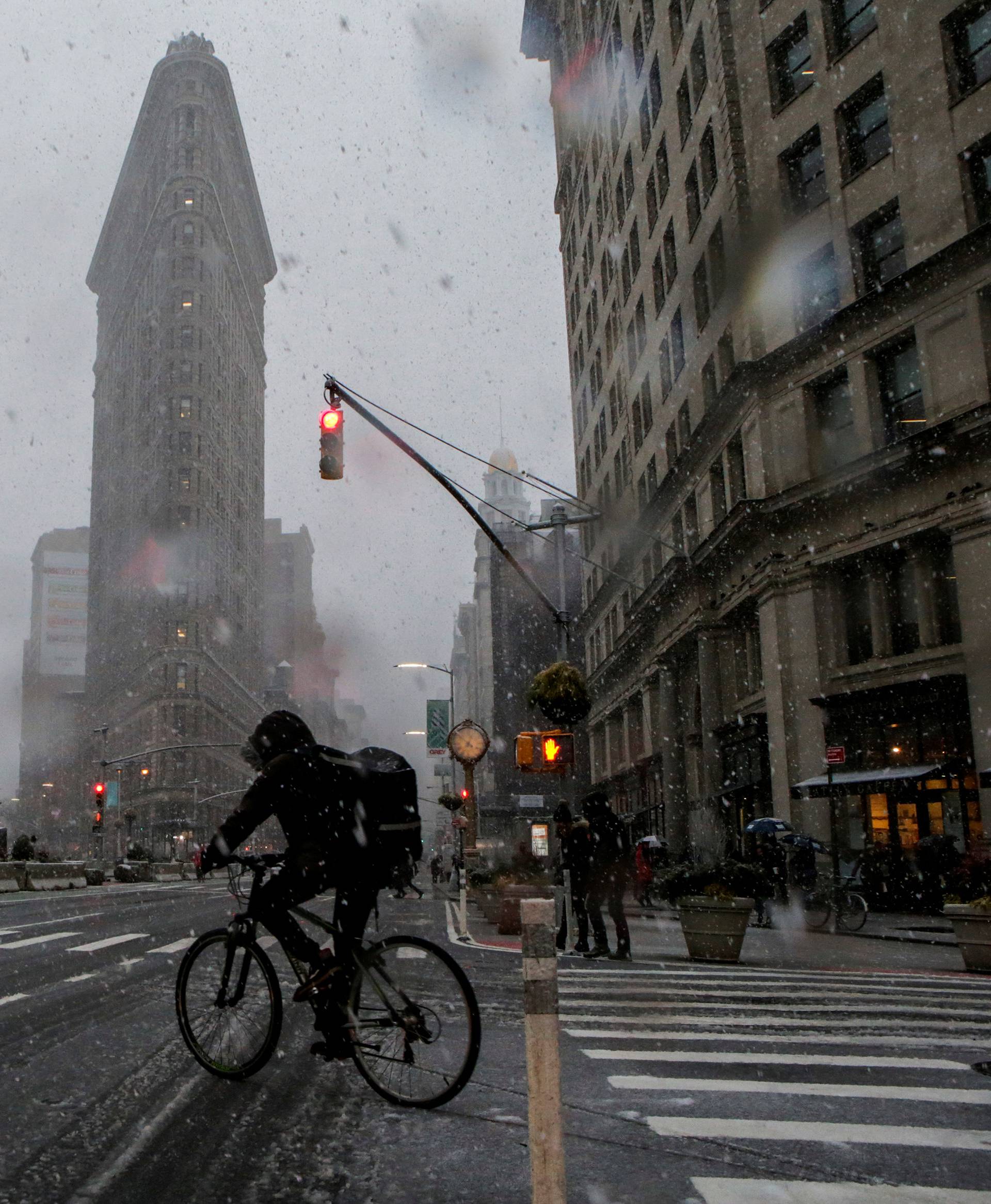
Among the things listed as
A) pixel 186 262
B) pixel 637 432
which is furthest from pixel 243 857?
pixel 186 262

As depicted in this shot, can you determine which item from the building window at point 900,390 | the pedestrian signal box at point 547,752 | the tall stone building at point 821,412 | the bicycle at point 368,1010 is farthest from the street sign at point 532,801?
the bicycle at point 368,1010

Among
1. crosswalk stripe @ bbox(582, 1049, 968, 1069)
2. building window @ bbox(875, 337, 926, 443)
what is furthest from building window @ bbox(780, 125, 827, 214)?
crosswalk stripe @ bbox(582, 1049, 968, 1069)

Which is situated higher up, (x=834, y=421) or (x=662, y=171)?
(x=662, y=171)

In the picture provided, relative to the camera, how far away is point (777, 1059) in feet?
22.4

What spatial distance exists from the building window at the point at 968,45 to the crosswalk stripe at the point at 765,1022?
70.9ft

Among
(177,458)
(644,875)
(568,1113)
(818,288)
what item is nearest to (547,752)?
(568,1113)

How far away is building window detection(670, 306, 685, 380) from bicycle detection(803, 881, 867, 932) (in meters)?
21.6

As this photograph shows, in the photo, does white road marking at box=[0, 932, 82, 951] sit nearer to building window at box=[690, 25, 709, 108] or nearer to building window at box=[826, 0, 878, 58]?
building window at box=[826, 0, 878, 58]

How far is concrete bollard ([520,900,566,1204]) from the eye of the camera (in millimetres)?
Answer: 3195

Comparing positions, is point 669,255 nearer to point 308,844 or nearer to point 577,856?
point 577,856

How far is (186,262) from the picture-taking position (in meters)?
136

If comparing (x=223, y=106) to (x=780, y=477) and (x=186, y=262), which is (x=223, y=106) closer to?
(x=186, y=262)

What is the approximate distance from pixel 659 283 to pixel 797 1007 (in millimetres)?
35946

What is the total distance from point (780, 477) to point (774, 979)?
60.8ft
